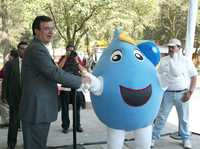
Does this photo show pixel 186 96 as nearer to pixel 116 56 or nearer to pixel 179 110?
pixel 179 110

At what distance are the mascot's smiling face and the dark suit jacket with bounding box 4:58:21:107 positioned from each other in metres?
2.31

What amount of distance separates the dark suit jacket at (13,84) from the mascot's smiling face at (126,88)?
2308 mm

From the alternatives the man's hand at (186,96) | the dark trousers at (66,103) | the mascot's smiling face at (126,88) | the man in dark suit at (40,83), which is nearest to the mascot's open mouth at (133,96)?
the mascot's smiling face at (126,88)

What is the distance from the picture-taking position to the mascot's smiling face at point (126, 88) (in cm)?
431

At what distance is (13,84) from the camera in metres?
6.59

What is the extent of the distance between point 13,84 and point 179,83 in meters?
2.66

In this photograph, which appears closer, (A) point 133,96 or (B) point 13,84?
(A) point 133,96

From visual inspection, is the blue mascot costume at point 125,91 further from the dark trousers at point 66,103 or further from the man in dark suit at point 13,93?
the dark trousers at point 66,103

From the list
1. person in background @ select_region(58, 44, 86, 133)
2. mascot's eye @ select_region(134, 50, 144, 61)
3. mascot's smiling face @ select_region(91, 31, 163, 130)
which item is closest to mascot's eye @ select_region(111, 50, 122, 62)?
mascot's smiling face @ select_region(91, 31, 163, 130)

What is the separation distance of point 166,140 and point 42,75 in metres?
3.99

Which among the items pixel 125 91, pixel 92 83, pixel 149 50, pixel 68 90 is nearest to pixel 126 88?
pixel 125 91

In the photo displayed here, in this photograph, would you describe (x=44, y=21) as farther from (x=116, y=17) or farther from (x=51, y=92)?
(x=116, y=17)

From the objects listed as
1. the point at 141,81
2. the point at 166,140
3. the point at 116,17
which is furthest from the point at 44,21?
the point at 116,17

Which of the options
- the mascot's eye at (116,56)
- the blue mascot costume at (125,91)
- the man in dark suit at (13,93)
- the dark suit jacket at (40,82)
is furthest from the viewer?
the man in dark suit at (13,93)
